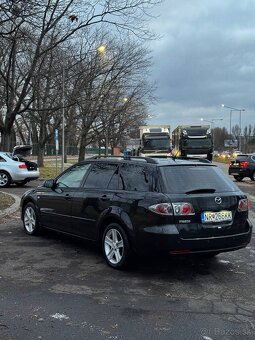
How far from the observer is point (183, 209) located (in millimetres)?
5770

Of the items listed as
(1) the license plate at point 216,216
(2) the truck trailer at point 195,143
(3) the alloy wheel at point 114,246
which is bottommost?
(3) the alloy wheel at point 114,246

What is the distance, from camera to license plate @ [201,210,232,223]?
590 cm

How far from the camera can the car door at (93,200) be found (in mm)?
6633

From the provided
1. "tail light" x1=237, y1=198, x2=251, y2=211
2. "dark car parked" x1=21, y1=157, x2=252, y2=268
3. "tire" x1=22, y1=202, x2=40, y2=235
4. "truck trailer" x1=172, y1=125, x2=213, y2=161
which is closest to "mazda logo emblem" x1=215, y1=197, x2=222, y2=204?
"dark car parked" x1=21, y1=157, x2=252, y2=268

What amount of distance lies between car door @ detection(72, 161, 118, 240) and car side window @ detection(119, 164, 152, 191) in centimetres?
21

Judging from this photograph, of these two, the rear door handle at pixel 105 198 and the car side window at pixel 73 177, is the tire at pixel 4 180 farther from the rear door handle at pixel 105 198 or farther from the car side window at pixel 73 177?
the rear door handle at pixel 105 198

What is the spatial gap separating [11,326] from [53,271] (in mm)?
1945

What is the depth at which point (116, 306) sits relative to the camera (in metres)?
4.88

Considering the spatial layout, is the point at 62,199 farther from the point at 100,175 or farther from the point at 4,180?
the point at 4,180

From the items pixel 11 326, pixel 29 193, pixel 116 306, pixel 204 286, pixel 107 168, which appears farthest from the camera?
pixel 29 193

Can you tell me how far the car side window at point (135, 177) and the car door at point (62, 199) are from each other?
0.96 metres

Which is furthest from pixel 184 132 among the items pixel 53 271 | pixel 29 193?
pixel 53 271

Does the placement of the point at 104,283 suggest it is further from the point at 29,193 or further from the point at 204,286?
the point at 29,193

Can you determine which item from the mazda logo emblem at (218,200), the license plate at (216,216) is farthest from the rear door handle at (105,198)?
the mazda logo emblem at (218,200)
